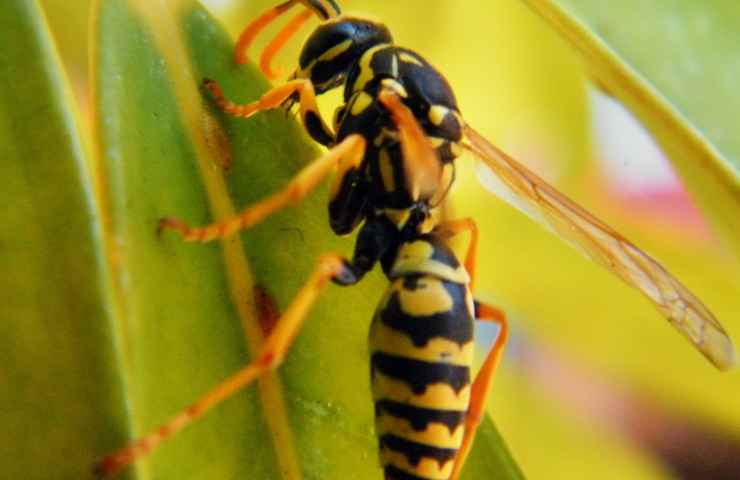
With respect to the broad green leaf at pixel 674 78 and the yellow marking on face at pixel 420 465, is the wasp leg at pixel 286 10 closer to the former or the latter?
the broad green leaf at pixel 674 78

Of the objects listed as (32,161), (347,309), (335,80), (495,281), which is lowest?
(495,281)

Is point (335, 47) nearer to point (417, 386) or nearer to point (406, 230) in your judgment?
point (406, 230)

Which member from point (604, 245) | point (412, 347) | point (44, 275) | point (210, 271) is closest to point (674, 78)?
point (604, 245)

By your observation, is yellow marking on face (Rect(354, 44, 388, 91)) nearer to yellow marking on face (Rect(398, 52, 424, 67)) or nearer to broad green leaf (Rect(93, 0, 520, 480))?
yellow marking on face (Rect(398, 52, 424, 67))

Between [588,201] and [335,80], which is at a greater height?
[335,80]

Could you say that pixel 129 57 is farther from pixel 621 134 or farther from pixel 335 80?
pixel 621 134

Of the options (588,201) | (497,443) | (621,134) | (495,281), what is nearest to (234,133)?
(497,443)

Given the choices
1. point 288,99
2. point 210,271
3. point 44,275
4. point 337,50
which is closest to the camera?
point 44,275
